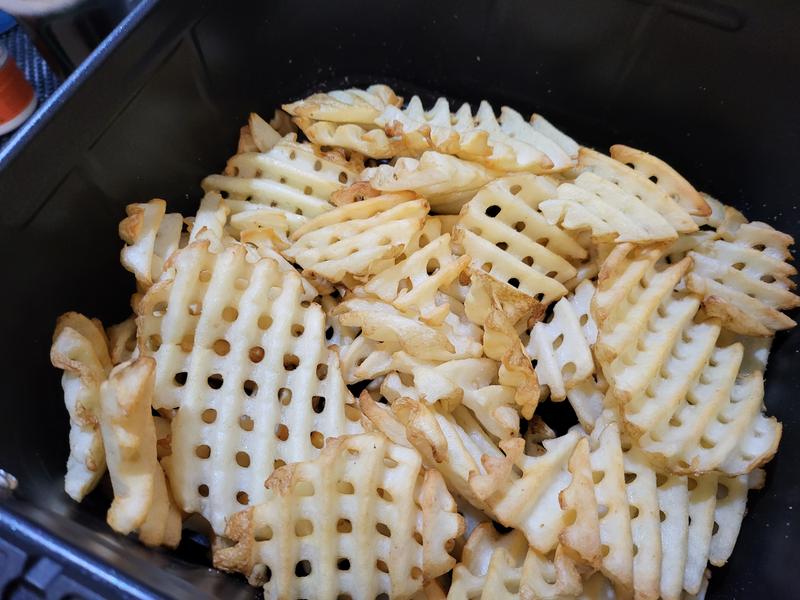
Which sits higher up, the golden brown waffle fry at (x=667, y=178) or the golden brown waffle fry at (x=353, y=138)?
the golden brown waffle fry at (x=353, y=138)

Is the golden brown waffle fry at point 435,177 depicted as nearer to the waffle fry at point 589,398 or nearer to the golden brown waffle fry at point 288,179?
the golden brown waffle fry at point 288,179

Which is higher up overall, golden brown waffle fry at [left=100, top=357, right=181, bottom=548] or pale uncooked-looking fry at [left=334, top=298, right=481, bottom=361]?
golden brown waffle fry at [left=100, top=357, right=181, bottom=548]

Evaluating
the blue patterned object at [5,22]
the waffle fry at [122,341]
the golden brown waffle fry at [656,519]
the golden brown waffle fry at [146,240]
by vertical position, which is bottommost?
the golden brown waffle fry at [656,519]

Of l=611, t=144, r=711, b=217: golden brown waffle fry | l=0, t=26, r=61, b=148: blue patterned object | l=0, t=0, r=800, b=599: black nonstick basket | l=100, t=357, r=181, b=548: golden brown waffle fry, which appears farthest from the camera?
l=0, t=26, r=61, b=148: blue patterned object

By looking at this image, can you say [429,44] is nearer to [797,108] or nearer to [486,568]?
[797,108]

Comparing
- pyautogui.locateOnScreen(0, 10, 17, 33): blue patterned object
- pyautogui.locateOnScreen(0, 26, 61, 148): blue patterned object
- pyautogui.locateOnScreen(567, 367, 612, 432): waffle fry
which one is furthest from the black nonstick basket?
pyautogui.locateOnScreen(0, 10, 17, 33): blue patterned object

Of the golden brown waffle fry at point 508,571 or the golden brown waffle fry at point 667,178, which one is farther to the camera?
the golden brown waffle fry at point 667,178

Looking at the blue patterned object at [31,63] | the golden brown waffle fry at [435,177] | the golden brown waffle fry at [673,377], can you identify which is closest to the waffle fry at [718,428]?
the golden brown waffle fry at [673,377]

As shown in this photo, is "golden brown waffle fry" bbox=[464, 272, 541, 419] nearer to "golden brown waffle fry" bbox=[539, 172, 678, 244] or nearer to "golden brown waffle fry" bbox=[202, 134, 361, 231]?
"golden brown waffle fry" bbox=[539, 172, 678, 244]
